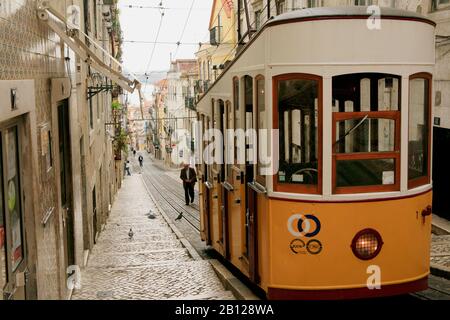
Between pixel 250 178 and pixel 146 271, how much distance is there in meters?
3.25

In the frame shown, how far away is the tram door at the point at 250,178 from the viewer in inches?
244

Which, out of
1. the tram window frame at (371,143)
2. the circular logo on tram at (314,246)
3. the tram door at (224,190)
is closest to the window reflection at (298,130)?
the tram window frame at (371,143)

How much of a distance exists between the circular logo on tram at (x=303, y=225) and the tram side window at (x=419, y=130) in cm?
104

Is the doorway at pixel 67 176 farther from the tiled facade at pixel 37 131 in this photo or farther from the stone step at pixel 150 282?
the tiled facade at pixel 37 131

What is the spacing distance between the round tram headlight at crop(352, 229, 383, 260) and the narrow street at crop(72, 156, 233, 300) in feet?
8.24

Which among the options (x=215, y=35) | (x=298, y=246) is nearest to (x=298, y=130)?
(x=298, y=246)

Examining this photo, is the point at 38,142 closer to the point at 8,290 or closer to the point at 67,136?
the point at 8,290

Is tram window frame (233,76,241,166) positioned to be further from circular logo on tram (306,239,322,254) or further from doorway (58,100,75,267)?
doorway (58,100,75,267)

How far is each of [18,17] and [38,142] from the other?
48.3 inches

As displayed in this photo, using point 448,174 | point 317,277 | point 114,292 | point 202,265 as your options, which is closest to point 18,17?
point 317,277

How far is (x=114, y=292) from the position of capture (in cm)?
771

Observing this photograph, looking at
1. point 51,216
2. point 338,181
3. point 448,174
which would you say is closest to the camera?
point 338,181

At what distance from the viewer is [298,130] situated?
18.1 feet

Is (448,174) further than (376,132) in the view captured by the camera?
Yes
